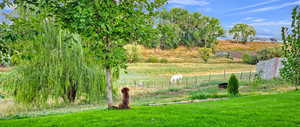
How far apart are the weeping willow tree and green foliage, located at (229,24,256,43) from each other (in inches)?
4374

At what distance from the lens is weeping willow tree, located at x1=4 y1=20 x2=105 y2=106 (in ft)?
52.1

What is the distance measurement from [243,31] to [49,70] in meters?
115

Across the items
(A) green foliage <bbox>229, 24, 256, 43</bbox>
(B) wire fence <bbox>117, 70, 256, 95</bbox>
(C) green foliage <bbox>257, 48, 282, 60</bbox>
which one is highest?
(A) green foliage <bbox>229, 24, 256, 43</bbox>

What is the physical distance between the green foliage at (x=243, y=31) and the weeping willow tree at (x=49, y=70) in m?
111

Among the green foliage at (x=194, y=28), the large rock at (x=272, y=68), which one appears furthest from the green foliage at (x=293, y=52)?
the green foliage at (x=194, y=28)

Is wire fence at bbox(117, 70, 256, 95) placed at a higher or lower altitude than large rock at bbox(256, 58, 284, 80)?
lower

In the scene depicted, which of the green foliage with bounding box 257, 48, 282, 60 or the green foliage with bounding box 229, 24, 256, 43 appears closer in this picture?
the green foliage with bounding box 257, 48, 282, 60

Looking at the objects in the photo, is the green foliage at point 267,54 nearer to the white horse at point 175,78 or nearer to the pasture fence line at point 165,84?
the pasture fence line at point 165,84

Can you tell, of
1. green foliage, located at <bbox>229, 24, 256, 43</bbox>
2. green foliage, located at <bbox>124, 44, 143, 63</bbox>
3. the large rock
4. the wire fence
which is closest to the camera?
green foliage, located at <bbox>124, 44, 143, 63</bbox>

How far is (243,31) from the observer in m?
119

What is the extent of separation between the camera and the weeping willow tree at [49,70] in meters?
15.9

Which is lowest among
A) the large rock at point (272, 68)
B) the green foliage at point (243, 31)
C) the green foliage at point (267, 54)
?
the large rock at point (272, 68)

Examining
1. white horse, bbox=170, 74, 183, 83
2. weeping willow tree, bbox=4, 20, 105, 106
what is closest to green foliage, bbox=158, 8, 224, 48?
white horse, bbox=170, 74, 183, 83

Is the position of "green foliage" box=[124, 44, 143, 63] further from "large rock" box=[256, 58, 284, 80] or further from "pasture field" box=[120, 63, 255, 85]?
"large rock" box=[256, 58, 284, 80]
